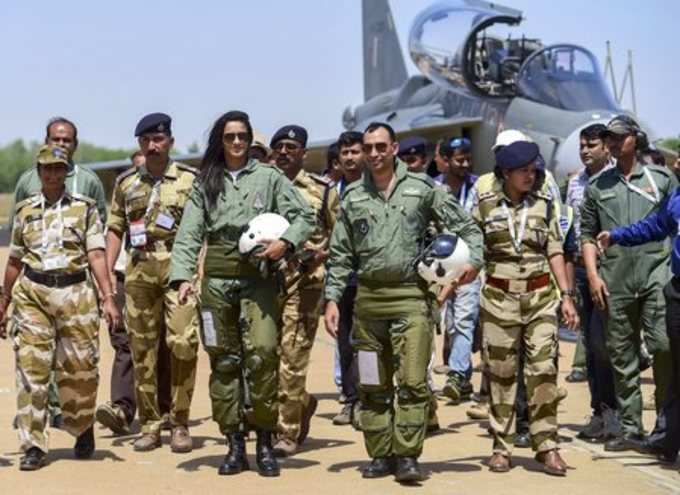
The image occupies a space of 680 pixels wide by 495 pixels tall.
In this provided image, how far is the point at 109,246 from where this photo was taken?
371 inches

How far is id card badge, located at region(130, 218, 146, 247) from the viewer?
9172 mm

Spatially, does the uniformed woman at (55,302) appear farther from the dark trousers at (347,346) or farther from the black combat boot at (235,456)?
the dark trousers at (347,346)

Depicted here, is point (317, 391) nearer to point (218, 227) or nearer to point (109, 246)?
point (109, 246)

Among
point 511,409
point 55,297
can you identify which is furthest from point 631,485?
point 55,297

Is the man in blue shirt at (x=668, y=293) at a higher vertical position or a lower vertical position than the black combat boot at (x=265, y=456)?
higher

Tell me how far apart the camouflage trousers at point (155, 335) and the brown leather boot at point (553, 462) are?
7.65ft

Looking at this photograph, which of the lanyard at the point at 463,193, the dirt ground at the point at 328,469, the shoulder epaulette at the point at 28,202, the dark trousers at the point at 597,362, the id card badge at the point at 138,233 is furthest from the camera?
the lanyard at the point at 463,193

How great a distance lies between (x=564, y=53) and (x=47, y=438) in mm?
14751

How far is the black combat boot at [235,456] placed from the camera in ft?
26.5

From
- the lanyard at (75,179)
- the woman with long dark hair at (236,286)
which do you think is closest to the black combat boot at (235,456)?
the woman with long dark hair at (236,286)

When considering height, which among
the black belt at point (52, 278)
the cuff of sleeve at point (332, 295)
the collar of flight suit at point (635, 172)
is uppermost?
the collar of flight suit at point (635, 172)

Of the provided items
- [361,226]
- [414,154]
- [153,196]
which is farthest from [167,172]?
[414,154]

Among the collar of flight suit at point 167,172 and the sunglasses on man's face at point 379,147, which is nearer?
the sunglasses on man's face at point 379,147

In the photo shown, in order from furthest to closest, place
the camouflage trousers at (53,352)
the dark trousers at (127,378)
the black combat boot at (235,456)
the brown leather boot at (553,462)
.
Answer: the dark trousers at (127,378) < the camouflage trousers at (53,352) < the black combat boot at (235,456) < the brown leather boot at (553,462)
